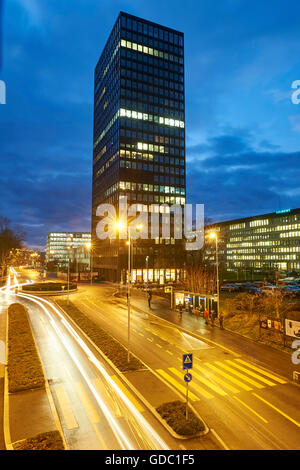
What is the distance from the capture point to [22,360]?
18141mm

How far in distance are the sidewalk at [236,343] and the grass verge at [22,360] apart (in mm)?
14142

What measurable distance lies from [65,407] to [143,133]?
3108 inches

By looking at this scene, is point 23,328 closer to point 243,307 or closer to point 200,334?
point 200,334

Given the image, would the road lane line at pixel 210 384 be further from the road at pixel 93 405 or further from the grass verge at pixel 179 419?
the road at pixel 93 405

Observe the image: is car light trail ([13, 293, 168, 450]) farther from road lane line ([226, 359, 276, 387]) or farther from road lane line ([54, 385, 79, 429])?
road lane line ([226, 359, 276, 387])

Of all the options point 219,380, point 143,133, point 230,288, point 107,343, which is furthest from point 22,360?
point 143,133

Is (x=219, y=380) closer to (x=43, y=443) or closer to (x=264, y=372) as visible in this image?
(x=264, y=372)

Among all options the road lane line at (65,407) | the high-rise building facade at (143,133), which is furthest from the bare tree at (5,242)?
the road lane line at (65,407)

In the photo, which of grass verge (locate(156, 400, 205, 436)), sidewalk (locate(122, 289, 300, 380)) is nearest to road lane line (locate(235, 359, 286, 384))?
sidewalk (locate(122, 289, 300, 380))

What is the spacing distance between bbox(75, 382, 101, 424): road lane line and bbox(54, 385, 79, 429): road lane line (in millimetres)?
655

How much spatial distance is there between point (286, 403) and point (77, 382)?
35.8 ft

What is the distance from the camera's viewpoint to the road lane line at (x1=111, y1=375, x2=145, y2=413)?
12648 millimetres

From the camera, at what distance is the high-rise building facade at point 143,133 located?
7900 cm
